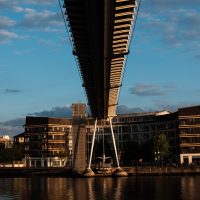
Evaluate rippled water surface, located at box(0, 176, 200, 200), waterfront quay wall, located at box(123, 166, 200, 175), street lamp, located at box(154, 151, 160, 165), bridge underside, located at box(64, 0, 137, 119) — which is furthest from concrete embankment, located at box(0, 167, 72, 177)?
bridge underside, located at box(64, 0, 137, 119)

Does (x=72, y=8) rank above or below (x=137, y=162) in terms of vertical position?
above

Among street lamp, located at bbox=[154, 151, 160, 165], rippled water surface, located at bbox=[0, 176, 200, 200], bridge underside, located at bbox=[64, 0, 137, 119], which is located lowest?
rippled water surface, located at bbox=[0, 176, 200, 200]

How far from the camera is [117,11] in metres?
36.9

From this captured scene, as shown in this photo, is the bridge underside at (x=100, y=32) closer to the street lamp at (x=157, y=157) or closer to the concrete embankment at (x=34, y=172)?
the concrete embankment at (x=34, y=172)

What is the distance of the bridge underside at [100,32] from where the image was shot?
3388 centimetres

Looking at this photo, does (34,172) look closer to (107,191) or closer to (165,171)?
(165,171)

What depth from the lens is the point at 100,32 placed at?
1508 inches

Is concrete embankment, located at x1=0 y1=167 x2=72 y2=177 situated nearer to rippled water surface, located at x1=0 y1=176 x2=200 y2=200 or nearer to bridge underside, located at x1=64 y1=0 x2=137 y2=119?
rippled water surface, located at x1=0 y1=176 x2=200 y2=200

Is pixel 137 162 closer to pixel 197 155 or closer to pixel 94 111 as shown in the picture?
pixel 197 155

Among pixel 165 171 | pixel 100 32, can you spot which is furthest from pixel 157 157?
pixel 100 32

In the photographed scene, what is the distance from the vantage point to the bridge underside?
3388cm

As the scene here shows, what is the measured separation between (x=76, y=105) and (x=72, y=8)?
101 m

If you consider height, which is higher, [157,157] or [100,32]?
[100,32]

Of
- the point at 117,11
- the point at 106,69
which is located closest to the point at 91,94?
the point at 106,69
